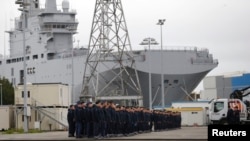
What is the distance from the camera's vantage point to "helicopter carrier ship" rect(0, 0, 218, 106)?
85312 millimetres

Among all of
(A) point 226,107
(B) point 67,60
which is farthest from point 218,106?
(B) point 67,60

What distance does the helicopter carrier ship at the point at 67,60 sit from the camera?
8531cm

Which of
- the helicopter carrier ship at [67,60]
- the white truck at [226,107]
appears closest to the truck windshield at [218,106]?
the white truck at [226,107]

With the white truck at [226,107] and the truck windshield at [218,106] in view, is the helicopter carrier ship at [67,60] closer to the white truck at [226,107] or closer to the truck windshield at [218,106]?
the white truck at [226,107]

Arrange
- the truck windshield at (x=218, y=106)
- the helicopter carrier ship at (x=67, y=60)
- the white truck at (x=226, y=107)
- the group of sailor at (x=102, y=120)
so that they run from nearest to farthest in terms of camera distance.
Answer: the group of sailor at (x=102, y=120) → the white truck at (x=226, y=107) → the truck windshield at (x=218, y=106) → the helicopter carrier ship at (x=67, y=60)

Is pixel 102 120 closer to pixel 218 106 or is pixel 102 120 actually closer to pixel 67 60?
pixel 218 106

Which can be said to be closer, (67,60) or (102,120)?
(102,120)

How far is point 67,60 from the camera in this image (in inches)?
3745

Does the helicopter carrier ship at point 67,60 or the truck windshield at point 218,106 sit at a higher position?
the helicopter carrier ship at point 67,60

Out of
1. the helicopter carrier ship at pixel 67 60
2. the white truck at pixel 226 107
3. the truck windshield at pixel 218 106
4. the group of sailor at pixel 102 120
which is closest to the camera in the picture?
the group of sailor at pixel 102 120

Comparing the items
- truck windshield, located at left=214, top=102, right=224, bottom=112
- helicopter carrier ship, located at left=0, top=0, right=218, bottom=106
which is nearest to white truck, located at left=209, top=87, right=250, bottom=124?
truck windshield, located at left=214, top=102, right=224, bottom=112

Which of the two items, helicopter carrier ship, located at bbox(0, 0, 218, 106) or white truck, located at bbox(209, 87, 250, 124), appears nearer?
white truck, located at bbox(209, 87, 250, 124)

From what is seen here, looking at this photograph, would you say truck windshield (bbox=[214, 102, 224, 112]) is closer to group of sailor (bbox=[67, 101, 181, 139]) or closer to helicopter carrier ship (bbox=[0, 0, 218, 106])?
group of sailor (bbox=[67, 101, 181, 139])

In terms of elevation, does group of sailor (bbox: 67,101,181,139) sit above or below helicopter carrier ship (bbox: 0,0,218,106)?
below
